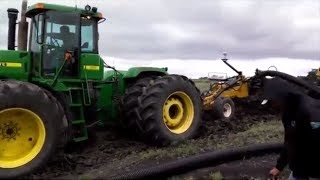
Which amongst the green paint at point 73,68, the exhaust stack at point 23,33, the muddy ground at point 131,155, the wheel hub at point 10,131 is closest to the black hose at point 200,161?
the muddy ground at point 131,155

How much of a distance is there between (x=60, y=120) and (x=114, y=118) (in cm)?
247

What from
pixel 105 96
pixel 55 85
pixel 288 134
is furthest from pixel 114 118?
pixel 288 134

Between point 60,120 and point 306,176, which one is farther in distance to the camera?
point 60,120

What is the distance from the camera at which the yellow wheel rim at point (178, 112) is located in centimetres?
1104

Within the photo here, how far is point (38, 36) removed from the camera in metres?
10.1

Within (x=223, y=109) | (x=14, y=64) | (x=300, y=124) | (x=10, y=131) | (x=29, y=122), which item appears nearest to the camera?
(x=300, y=124)

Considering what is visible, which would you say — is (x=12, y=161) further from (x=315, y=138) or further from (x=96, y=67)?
(x=315, y=138)

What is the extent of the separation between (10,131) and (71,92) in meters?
1.79

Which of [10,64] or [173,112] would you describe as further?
[173,112]

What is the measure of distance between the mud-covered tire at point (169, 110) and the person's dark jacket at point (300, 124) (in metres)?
5.16

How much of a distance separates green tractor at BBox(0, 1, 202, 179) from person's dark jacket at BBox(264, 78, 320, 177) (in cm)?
435

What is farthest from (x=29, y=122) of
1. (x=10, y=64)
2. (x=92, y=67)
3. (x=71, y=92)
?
(x=92, y=67)

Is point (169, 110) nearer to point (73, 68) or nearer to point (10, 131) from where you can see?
point (73, 68)

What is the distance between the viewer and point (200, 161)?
27.5 ft
